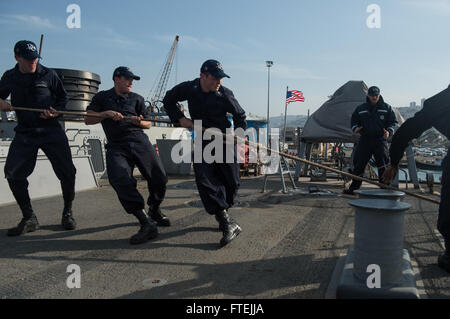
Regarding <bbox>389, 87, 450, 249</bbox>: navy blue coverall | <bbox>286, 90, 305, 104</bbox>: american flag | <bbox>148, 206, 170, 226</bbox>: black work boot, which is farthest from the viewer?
<bbox>286, 90, 305, 104</bbox>: american flag

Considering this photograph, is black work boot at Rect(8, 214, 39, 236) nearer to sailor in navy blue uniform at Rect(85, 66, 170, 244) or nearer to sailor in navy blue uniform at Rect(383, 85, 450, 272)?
sailor in navy blue uniform at Rect(85, 66, 170, 244)

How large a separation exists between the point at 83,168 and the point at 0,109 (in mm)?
4368

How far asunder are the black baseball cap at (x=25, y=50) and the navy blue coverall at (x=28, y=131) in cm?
24

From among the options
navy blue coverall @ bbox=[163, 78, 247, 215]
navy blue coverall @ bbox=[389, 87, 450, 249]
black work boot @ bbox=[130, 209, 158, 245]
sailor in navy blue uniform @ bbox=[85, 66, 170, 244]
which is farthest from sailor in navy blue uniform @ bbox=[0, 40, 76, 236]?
navy blue coverall @ bbox=[389, 87, 450, 249]

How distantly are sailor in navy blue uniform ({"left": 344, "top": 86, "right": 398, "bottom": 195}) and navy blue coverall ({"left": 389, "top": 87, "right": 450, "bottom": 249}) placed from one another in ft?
12.2

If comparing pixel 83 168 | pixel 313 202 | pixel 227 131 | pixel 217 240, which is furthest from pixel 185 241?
pixel 83 168

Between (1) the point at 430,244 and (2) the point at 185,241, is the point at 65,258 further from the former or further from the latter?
(1) the point at 430,244

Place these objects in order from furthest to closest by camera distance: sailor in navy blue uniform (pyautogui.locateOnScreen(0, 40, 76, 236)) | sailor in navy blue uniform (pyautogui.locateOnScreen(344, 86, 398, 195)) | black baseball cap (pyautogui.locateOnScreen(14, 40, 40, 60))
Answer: sailor in navy blue uniform (pyautogui.locateOnScreen(344, 86, 398, 195)) → sailor in navy blue uniform (pyautogui.locateOnScreen(0, 40, 76, 236)) → black baseball cap (pyautogui.locateOnScreen(14, 40, 40, 60))

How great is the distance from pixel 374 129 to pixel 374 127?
4cm

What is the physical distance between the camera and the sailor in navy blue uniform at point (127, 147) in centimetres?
387

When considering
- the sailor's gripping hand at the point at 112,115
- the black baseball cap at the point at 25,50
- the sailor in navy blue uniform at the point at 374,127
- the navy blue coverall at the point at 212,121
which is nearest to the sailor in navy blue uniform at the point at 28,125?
the black baseball cap at the point at 25,50

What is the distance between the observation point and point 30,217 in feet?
14.1

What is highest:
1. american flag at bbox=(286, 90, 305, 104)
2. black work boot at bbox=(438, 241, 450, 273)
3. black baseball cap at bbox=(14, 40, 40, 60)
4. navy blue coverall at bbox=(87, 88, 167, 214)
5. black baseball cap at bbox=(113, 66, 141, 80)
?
american flag at bbox=(286, 90, 305, 104)

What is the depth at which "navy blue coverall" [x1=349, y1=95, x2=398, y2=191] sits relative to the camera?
265 inches
